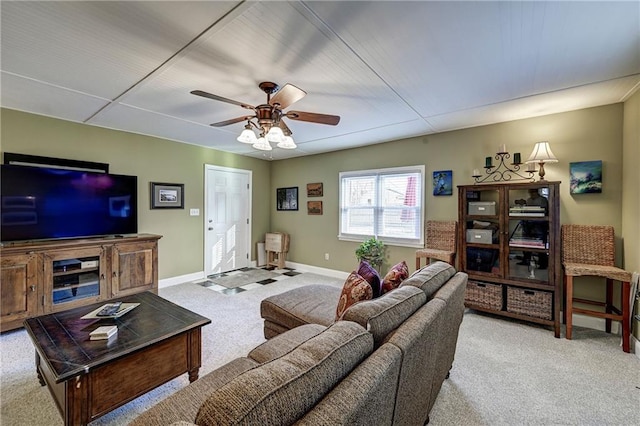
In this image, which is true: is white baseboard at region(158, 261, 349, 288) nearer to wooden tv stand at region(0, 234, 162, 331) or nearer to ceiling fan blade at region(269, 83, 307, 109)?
wooden tv stand at region(0, 234, 162, 331)

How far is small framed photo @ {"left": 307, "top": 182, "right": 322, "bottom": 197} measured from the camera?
532cm

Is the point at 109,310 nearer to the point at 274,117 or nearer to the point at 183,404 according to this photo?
the point at 183,404

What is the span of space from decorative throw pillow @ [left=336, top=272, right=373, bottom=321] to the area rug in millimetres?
3098

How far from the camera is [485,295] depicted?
3.18 metres

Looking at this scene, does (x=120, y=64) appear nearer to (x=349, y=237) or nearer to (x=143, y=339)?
(x=143, y=339)

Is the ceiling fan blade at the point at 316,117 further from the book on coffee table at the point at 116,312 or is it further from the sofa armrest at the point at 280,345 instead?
the book on coffee table at the point at 116,312

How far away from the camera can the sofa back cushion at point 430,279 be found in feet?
5.48

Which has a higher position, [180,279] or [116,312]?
[116,312]

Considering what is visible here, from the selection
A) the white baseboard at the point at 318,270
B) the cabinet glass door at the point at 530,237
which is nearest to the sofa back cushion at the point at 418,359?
the cabinet glass door at the point at 530,237

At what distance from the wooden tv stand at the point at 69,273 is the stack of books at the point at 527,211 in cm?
450

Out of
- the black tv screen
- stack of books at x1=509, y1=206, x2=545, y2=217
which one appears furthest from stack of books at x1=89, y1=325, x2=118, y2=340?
stack of books at x1=509, y1=206, x2=545, y2=217

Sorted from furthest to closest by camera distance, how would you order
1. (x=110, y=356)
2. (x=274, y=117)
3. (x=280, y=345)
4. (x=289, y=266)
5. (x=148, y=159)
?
(x=289, y=266), (x=148, y=159), (x=274, y=117), (x=280, y=345), (x=110, y=356)

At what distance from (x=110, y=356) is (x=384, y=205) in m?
3.84

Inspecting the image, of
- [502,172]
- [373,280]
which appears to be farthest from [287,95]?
[502,172]
